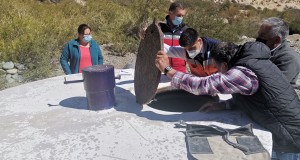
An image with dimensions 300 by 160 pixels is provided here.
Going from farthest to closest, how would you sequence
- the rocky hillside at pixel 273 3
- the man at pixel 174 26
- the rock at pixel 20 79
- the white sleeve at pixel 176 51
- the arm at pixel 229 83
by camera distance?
1. the rocky hillside at pixel 273 3
2. the rock at pixel 20 79
3. the man at pixel 174 26
4. the white sleeve at pixel 176 51
5. the arm at pixel 229 83

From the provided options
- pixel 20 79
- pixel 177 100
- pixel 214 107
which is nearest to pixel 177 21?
pixel 177 100

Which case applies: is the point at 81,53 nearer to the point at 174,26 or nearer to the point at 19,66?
the point at 174,26

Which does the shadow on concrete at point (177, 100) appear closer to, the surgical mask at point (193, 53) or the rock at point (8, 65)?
the surgical mask at point (193, 53)

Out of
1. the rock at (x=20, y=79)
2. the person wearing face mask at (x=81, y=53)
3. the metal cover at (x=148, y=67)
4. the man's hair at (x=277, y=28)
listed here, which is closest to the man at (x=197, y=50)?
the metal cover at (x=148, y=67)

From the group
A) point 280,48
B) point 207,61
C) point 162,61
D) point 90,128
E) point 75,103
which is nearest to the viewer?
point 162,61

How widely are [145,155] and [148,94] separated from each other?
0.62 m

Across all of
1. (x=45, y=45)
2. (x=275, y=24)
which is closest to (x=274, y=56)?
(x=275, y=24)

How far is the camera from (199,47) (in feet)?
9.66

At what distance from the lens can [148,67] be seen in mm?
2531

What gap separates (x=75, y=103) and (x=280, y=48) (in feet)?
5.43

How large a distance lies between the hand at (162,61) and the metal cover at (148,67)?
0.23 ft

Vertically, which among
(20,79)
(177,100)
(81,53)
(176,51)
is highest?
(176,51)

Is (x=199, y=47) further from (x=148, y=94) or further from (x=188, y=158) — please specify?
(x=188, y=158)

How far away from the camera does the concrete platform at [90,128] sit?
1997 millimetres
